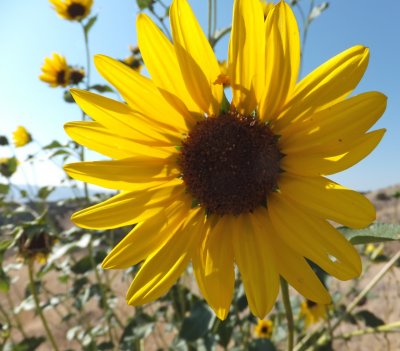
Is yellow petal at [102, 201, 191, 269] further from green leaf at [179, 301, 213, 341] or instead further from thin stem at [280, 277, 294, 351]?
green leaf at [179, 301, 213, 341]

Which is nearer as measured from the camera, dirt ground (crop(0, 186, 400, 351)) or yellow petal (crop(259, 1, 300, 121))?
yellow petal (crop(259, 1, 300, 121))

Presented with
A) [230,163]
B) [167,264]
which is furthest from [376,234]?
[167,264]

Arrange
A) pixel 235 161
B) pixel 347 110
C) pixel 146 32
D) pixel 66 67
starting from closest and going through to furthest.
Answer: pixel 347 110 → pixel 146 32 → pixel 235 161 → pixel 66 67

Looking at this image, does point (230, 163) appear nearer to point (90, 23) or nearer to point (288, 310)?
point (288, 310)

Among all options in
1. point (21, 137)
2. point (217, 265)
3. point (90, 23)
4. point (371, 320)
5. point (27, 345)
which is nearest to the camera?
point (217, 265)

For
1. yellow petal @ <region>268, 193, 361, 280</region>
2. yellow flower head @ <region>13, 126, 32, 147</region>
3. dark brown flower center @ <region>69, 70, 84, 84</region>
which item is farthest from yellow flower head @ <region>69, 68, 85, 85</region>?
yellow petal @ <region>268, 193, 361, 280</region>

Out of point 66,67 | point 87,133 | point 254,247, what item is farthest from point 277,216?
point 66,67

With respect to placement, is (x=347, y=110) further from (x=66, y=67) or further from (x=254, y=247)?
(x=66, y=67)
